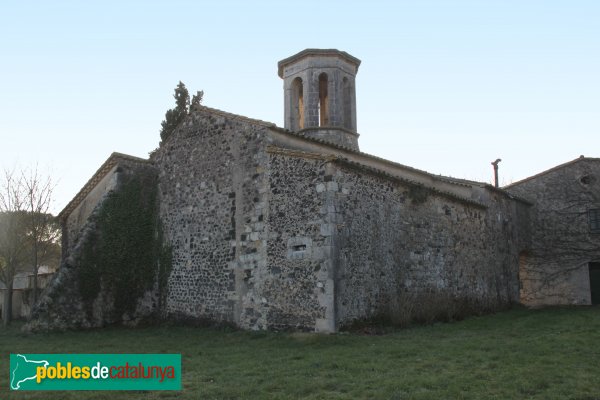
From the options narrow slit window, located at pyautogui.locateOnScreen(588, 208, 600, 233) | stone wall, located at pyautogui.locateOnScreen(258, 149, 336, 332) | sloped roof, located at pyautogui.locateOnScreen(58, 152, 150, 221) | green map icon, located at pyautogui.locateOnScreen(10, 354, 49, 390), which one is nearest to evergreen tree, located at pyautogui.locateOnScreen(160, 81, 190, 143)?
sloped roof, located at pyautogui.locateOnScreen(58, 152, 150, 221)

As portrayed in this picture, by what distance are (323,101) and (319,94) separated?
1.88ft

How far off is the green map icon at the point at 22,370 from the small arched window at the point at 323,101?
43.7 ft

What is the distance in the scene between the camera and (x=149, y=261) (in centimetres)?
1631

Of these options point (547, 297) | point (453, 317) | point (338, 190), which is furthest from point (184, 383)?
point (547, 297)

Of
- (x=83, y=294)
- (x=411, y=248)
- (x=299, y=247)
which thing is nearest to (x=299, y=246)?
(x=299, y=247)

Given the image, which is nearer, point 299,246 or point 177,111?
point 299,246

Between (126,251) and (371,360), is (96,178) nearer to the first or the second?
(126,251)

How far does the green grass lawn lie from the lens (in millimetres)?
6844

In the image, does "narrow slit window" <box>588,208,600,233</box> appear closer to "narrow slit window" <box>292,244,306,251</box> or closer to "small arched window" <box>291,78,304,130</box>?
"small arched window" <box>291,78,304,130</box>

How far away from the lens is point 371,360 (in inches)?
344

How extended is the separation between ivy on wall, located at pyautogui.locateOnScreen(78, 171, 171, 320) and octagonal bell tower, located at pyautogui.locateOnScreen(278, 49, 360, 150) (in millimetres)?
5975

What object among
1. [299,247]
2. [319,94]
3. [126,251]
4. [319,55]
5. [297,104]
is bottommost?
[299,247]

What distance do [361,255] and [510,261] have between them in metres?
11.0

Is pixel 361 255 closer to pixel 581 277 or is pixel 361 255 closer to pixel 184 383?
pixel 184 383
